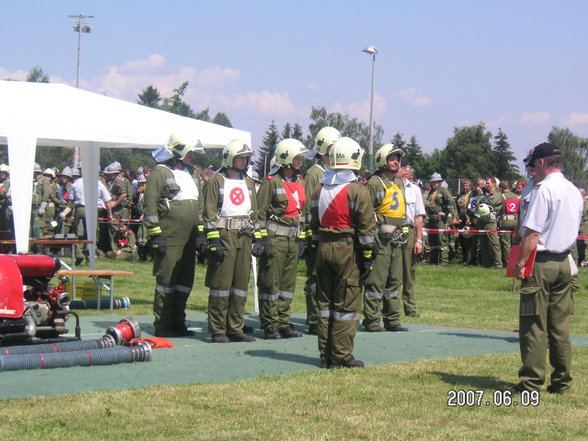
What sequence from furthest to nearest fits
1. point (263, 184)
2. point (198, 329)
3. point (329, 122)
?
point (329, 122)
point (198, 329)
point (263, 184)

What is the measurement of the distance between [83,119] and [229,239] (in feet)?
14.6

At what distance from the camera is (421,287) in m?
18.4

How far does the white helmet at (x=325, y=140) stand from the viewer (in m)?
11.2

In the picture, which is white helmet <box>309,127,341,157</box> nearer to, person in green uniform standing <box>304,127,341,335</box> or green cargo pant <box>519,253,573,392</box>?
person in green uniform standing <box>304,127,341,335</box>

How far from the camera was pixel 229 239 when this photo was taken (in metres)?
10.1

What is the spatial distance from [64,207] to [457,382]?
17545 millimetres

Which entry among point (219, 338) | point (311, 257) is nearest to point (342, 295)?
point (219, 338)

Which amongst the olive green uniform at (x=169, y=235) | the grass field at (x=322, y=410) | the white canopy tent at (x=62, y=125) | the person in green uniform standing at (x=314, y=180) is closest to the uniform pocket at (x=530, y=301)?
the grass field at (x=322, y=410)

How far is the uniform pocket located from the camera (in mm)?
7098

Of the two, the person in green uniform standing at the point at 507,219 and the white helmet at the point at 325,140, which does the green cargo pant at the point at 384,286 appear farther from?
the person in green uniform standing at the point at 507,219

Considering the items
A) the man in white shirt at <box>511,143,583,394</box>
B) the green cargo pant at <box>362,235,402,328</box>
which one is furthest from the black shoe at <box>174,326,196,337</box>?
the man in white shirt at <box>511,143,583,394</box>

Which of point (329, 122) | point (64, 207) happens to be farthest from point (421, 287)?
point (329, 122)

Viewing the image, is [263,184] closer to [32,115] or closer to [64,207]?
[32,115]

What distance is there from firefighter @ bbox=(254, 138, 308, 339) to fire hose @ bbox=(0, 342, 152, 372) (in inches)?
85.6
